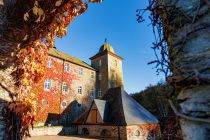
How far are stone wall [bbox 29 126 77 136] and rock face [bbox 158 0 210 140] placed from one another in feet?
65.8

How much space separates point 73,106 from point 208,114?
2890 centimetres

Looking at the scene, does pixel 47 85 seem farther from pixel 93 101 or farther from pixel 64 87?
pixel 93 101

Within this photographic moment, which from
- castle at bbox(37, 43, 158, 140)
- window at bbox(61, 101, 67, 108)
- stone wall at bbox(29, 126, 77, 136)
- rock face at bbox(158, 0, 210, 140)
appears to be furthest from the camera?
window at bbox(61, 101, 67, 108)

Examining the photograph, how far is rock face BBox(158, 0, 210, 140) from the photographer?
104cm

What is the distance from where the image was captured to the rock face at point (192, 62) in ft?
3.41

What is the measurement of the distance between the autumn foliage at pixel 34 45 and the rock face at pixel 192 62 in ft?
8.51

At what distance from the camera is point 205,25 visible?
118 cm

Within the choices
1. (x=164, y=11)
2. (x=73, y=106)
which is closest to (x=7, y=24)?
(x=164, y=11)

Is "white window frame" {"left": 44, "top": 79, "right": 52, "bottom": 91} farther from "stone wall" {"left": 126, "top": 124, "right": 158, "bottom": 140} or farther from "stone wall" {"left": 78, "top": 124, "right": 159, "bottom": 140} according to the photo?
"stone wall" {"left": 126, "top": 124, "right": 158, "bottom": 140}

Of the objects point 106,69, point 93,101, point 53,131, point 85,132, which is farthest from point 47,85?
point 106,69

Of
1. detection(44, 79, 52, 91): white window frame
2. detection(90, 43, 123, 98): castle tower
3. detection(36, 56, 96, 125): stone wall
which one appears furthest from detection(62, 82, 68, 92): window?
detection(90, 43, 123, 98): castle tower

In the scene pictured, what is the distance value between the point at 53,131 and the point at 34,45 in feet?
63.8

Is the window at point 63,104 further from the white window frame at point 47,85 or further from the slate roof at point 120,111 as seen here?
the slate roof at point 120,111

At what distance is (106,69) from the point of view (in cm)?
3378
